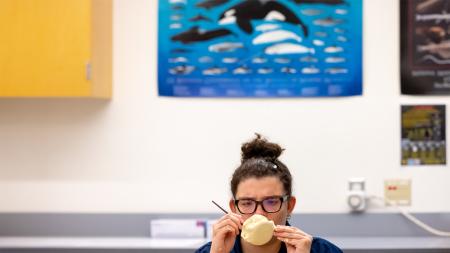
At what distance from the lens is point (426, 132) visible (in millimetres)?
2986

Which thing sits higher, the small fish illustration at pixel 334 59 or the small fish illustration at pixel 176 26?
the small fish illustration at pixel 176 26

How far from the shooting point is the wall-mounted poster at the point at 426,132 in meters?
2.98

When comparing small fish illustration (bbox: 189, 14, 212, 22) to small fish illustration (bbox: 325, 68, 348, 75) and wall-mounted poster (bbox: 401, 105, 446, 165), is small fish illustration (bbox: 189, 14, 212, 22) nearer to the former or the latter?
small fish illustration (bbox: 325, 68, 348, 75)

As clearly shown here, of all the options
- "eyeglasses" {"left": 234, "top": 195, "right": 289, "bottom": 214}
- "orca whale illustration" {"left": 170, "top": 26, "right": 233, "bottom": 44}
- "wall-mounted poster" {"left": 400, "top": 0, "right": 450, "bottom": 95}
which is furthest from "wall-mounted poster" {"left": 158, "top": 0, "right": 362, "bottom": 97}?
"eyeglasses" {"left": 234, "top": 195, "right": 289, "bottom": 214}

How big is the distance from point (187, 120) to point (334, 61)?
764 mm

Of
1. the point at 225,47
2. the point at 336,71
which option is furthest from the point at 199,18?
the point at 336,71

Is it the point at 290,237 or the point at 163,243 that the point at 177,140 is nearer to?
the point at 163,243

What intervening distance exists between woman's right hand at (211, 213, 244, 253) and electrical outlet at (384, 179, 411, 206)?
1339mm

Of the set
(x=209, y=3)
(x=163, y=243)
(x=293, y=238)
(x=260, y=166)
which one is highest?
(x=209, y=3)

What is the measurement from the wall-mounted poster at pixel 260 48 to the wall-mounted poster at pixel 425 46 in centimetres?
22

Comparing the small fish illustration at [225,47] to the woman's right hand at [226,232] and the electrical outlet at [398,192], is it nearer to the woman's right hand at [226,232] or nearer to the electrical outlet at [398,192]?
the electrical outlet at [398,192]

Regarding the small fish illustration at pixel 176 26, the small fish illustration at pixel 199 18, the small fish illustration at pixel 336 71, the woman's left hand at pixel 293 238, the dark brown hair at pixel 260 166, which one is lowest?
the woman's left hand at pixel 293 238

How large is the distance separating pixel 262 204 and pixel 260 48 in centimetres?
132

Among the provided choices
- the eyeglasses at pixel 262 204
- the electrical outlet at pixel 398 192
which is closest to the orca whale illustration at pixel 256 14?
the electrical outlet at pixel 398 192
